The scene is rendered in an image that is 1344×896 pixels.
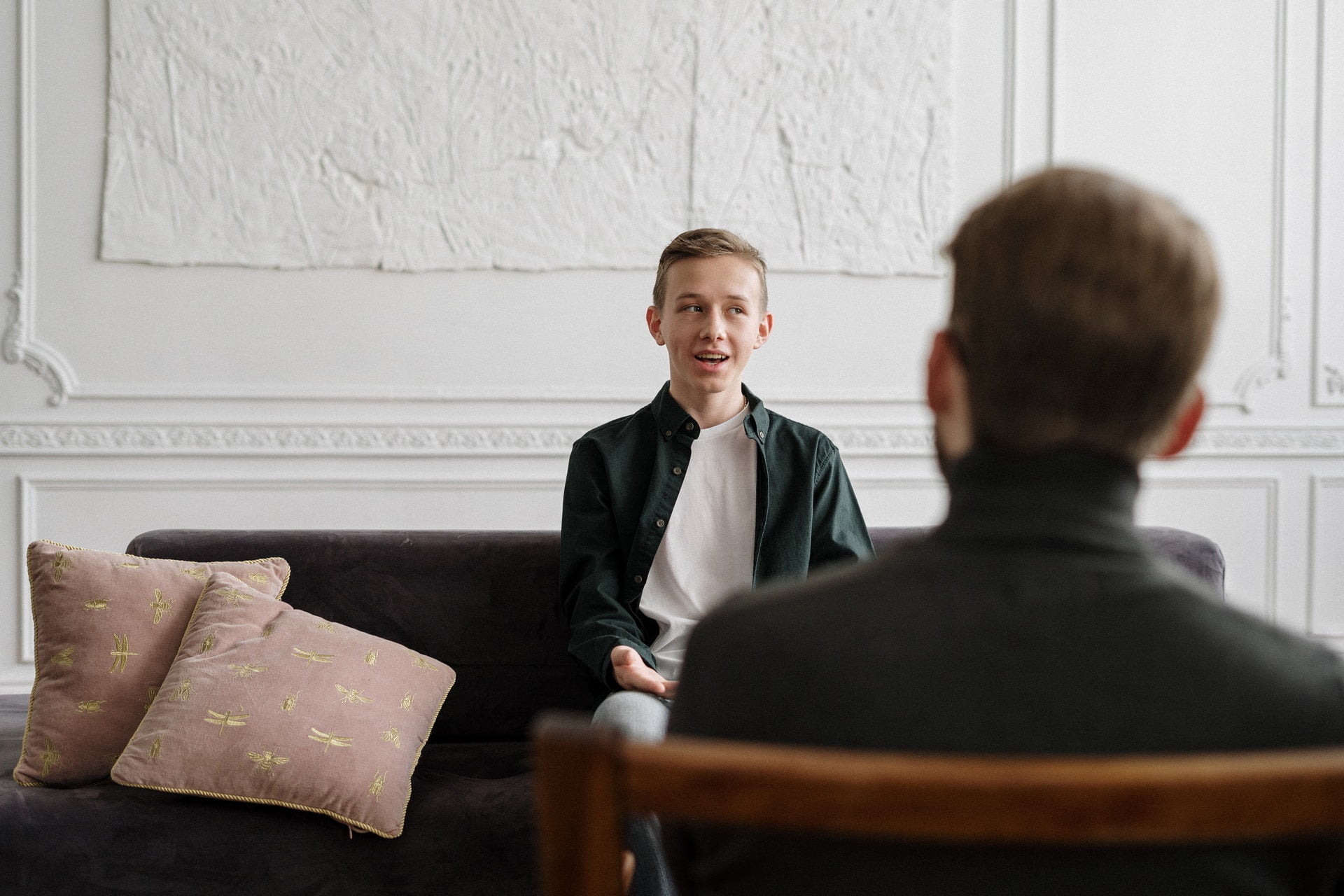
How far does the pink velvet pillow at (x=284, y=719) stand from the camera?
151 centimetres

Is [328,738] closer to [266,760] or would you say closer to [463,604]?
[266,760]

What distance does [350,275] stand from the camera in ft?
10.4

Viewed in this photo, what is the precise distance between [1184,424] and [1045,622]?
0.63ft

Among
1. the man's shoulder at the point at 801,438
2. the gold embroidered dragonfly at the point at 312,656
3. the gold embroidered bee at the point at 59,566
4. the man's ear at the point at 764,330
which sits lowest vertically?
the gold embroidered dragonfly at the point at 312,656

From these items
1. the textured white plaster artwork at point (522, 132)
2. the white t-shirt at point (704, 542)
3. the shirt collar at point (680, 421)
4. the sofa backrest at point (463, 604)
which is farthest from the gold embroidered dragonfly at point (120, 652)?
the textured white plaster artwork at point (522, 132)

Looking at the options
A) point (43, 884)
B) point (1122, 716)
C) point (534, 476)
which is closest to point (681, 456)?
point (43, 884)

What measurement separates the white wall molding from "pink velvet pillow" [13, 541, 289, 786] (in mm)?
1402

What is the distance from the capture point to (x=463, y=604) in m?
1.89

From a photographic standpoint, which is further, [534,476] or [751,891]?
[534,476]

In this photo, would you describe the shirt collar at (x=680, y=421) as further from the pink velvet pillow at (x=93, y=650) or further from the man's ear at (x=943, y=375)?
the man's ear at (x=943, y=375)

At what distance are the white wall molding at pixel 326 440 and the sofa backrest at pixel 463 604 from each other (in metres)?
1.26

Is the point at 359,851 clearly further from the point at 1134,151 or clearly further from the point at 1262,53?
the point at 1262,53

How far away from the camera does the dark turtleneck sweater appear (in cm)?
52

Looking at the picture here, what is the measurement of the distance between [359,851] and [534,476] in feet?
5.90
